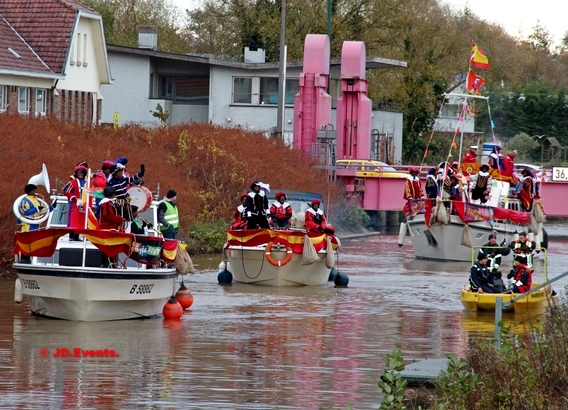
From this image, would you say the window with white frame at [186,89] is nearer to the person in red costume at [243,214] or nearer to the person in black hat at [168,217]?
the person in red costume at [243,214]

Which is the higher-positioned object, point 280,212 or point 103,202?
point 103,202

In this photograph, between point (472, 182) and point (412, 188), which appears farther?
point (412, 188)

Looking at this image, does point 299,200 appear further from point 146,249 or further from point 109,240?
point 109,240

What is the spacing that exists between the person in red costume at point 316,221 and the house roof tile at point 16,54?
1695 centimetres

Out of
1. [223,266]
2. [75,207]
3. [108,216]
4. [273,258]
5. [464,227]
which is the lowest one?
[223,266]

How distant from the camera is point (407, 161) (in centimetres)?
6969

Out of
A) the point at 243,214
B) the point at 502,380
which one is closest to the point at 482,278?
the point at 243,214

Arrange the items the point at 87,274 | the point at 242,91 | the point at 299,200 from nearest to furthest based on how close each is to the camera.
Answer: the point at 87,274 → the point at 299,200 → the point at 242,91

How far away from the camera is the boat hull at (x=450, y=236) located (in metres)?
36.8

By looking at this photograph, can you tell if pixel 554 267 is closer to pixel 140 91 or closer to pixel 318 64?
pixel 318 64

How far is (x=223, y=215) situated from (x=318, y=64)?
1437cm

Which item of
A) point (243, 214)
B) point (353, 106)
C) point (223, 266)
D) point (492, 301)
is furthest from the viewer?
point (353, 106)

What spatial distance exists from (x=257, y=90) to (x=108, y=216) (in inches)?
1598

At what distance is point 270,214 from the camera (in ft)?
90.7
